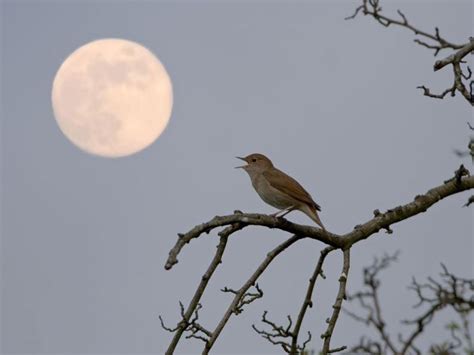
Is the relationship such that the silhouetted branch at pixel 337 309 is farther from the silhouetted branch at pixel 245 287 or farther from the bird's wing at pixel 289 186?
the bird's wing at pixel 289 186

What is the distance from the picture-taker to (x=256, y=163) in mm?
14383

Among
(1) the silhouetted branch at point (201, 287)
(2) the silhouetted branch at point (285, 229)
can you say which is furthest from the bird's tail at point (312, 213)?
(1) the silhouetted branch at point (201, 287)

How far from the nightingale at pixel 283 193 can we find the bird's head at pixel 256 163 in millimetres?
249

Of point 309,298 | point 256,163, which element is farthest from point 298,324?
point 256,163

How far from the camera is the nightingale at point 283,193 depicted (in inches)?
496

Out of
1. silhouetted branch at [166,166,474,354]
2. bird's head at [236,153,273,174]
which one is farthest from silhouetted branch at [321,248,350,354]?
bird's head at [236,153,273,174]

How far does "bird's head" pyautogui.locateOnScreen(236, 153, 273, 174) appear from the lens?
46.2 ft

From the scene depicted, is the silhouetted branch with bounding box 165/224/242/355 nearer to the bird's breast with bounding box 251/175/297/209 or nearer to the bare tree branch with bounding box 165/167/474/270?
the bare tree branch with bounding box 165/167/474/270

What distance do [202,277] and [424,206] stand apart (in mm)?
3083

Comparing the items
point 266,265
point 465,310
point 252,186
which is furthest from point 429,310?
point 252,186

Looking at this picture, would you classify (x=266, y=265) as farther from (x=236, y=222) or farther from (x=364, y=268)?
(x=364, y=268)

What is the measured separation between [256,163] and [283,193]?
67.3 inches

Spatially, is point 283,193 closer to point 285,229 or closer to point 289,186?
point 289,186

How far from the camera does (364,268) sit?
394 inches
